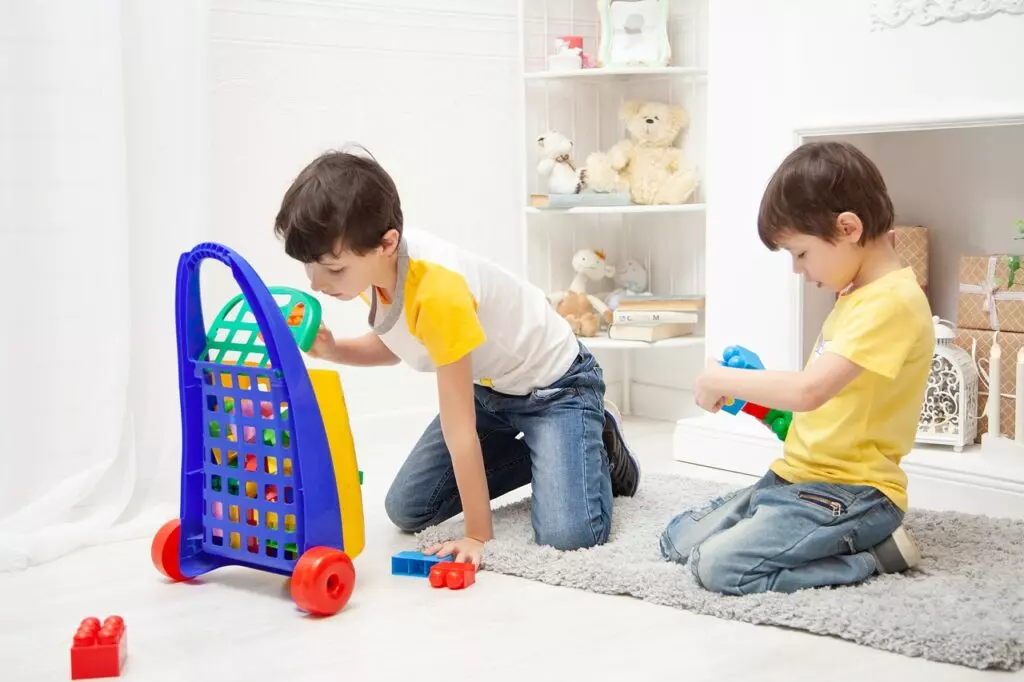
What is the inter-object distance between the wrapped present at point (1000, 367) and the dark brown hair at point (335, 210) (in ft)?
4.26

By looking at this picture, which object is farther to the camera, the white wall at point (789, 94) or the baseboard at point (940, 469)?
the white wall at point (789, 94)

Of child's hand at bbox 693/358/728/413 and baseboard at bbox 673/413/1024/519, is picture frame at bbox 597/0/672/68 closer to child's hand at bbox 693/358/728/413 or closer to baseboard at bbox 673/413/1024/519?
baseboard at bbox 673/413/1024/519

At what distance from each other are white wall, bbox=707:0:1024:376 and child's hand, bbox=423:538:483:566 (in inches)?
37.7

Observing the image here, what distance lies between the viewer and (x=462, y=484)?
5.79ft

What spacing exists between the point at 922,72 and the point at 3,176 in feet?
5.54

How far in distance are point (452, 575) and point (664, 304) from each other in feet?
4.37

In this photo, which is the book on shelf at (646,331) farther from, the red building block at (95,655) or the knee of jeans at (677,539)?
the red building block at (95,655)

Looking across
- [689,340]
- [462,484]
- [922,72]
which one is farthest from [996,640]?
[689,340]

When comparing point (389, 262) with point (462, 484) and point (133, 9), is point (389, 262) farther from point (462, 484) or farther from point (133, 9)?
point (133, 9)

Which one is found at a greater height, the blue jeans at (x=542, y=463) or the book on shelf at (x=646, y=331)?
the book on shelf at (x=646, y=331)

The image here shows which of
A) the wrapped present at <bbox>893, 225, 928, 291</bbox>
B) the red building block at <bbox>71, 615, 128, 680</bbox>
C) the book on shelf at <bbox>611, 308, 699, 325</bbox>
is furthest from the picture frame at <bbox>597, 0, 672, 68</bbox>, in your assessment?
the red building block at <bbox>71, 615, 128, 680</bbox>

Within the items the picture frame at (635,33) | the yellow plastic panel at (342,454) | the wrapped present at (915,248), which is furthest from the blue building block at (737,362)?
the picture frame at (635,33)

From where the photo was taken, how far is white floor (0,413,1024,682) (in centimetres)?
138

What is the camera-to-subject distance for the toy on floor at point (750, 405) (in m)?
1.69
